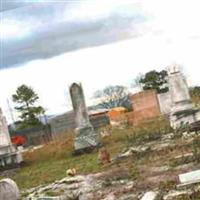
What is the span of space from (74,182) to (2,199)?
12.0 feet

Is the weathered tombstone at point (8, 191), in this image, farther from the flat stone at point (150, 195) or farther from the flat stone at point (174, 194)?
the flat stone at point (174, 194)

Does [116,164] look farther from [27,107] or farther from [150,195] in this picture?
[27,107]

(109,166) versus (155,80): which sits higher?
(155,80)

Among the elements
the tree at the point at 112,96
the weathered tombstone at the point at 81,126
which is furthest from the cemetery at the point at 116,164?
the tree at the point at 112,96

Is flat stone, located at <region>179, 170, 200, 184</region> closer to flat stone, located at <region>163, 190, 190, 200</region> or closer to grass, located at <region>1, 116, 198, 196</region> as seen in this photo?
grass, located at <region>1, 116, 198, 196</region>

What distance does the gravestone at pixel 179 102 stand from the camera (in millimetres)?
19297

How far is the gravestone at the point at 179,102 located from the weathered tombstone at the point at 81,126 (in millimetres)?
2922

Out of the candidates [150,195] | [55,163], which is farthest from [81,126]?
[150,195]

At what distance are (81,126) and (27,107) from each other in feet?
80.9

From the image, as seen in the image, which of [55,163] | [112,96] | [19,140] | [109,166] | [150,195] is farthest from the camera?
[112,96]

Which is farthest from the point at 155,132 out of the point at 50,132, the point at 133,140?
the point at 50,132

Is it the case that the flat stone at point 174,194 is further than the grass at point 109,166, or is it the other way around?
the grass at point 109,166

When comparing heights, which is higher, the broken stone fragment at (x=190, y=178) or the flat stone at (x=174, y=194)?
the broken stone fragment at (x=190, y=178)

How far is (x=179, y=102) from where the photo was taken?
65.0 feet
